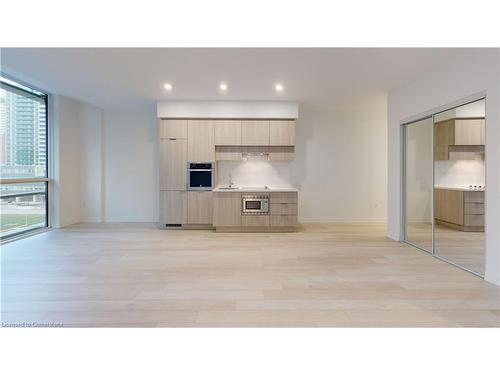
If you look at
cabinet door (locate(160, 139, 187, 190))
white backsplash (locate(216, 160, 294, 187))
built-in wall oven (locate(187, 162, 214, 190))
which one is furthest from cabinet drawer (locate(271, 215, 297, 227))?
cabinet door (locate(160, 139, 187, 190))

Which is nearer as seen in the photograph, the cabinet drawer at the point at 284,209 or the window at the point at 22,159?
the window at the point at 22,159

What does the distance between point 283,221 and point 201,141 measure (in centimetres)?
240

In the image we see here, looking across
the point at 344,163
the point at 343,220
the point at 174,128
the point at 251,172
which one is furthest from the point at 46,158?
the point at 343,220

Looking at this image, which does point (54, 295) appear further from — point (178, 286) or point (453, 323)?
point (453, 323)

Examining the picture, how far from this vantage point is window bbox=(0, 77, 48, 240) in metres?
5.36

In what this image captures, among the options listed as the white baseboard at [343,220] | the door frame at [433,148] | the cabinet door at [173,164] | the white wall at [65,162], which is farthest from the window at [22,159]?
the door frame at [433,148]

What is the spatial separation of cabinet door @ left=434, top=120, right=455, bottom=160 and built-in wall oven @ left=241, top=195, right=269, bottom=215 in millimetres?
3123

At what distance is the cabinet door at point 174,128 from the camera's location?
21.7ft

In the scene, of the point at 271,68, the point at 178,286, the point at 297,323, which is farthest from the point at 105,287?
the point at 271,68

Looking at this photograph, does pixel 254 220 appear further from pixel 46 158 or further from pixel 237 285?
pixel 46 158

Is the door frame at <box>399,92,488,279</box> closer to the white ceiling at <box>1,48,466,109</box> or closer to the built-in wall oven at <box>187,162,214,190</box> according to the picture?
the white ceiling at <box>1,48,466,109</box>

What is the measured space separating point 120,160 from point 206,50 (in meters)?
Answer: 4.58

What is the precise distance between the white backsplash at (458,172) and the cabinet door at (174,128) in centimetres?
468

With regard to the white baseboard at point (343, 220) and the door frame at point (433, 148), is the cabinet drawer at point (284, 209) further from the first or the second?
the door frame at point (433, 148)
